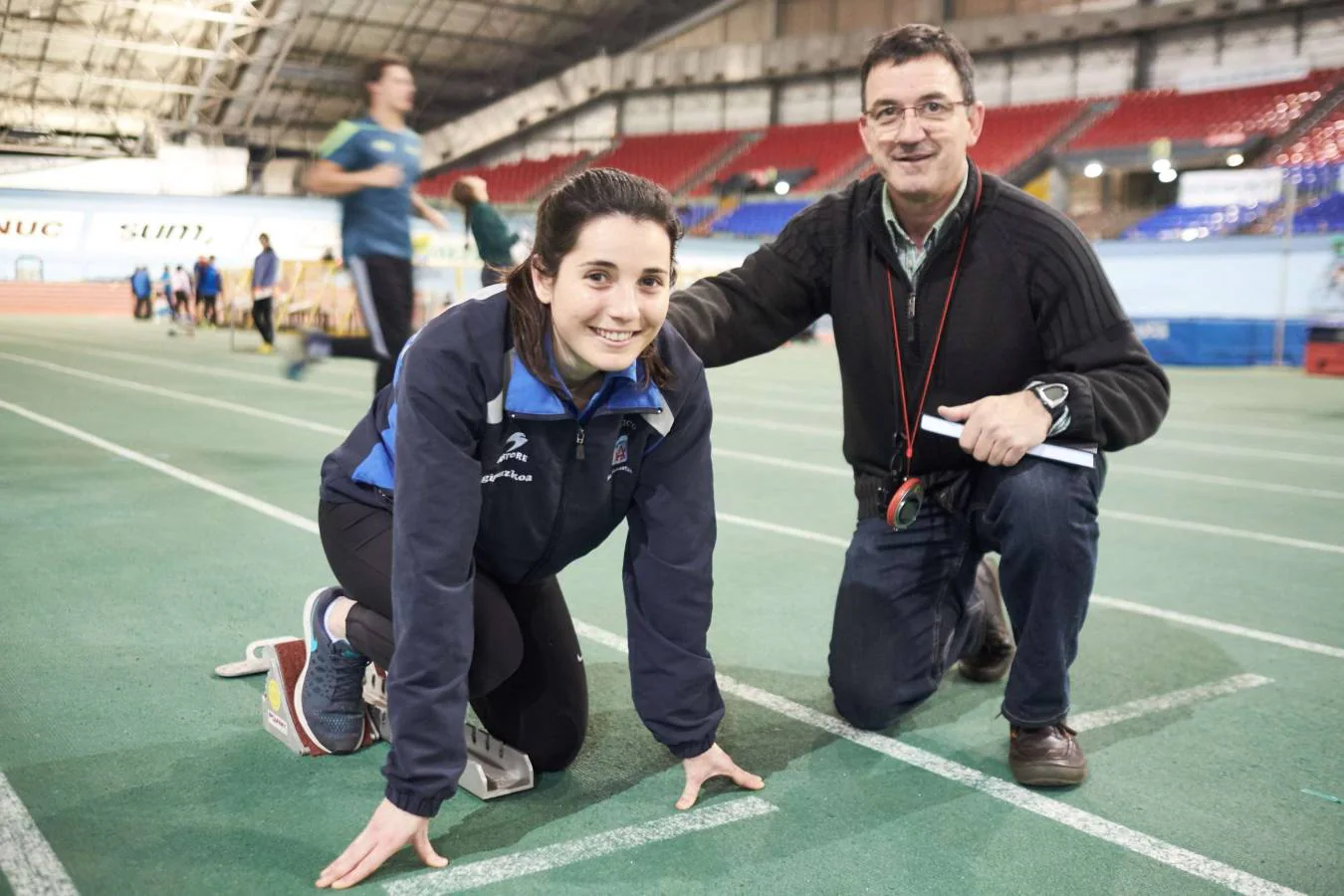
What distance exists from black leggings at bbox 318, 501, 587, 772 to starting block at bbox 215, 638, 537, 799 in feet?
0.18

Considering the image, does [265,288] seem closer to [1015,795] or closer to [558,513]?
[558,513]

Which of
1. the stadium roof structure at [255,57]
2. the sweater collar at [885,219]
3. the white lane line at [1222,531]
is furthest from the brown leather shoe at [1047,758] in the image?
the stadium roof structure at [255,57]

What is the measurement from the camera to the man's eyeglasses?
2924 millimetres

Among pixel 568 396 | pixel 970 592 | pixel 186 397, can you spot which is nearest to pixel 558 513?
pixel 568 396

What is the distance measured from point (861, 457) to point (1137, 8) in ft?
90.1

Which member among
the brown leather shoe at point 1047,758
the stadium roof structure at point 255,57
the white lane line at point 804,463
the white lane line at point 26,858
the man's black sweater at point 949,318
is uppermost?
the stadium roof structure at point 255,57

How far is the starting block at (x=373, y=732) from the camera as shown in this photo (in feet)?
8.52

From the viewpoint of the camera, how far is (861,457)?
334cm

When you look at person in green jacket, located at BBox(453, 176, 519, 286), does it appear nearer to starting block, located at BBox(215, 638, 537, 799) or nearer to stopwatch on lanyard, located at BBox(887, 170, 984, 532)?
stopwatch on lanyard, located at BBox(887, 170, 984, 532)

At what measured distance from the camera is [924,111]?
2928 mm

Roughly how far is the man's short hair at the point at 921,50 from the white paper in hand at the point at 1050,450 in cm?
86

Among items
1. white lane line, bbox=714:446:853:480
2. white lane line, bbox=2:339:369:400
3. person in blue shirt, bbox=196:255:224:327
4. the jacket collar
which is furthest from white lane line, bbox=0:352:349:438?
person in blue shirt, bbox=196:255:224:327

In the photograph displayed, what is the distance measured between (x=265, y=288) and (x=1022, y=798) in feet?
50.9

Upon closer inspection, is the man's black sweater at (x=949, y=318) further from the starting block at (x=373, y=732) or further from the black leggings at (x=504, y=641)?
the starting block at (x=373, y=732)
